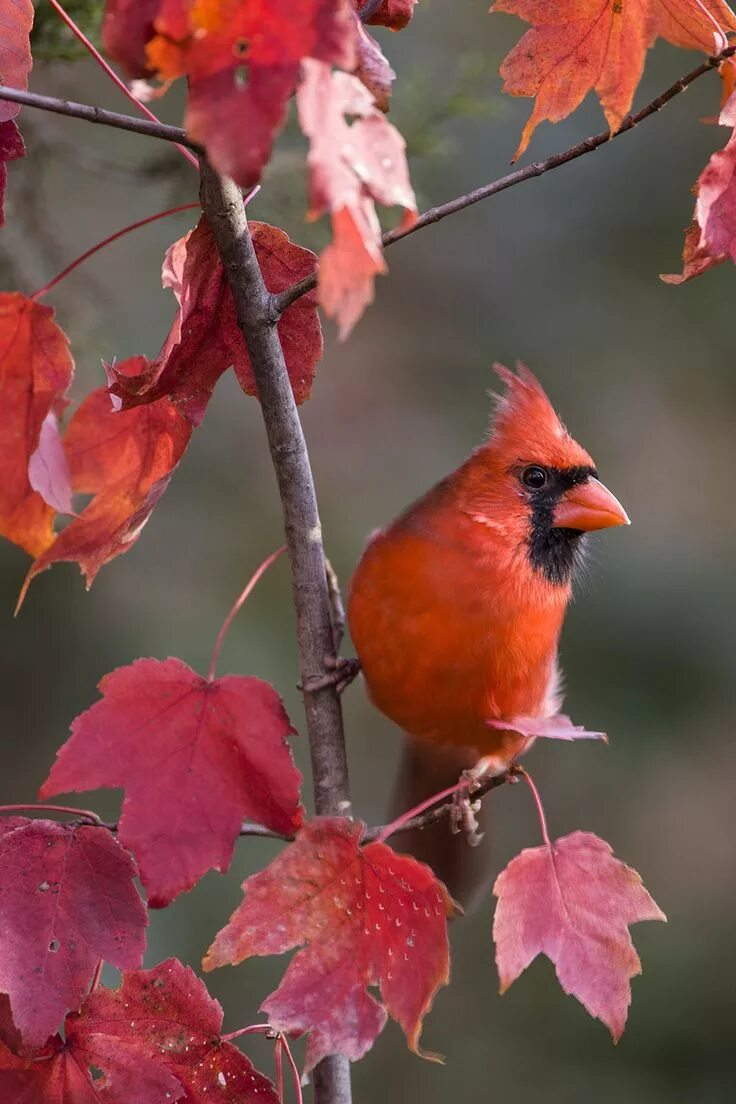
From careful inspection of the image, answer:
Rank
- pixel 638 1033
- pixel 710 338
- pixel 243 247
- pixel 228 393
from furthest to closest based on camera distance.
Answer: pixel 710 338 → pixel 228 393 → pixel 638 1033 → pixel 243 247

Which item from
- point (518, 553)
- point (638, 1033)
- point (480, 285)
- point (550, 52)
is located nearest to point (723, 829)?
point (638, 1033)

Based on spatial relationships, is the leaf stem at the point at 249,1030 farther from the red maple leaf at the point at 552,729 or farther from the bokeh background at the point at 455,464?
the bokeh background at the point at 455,464

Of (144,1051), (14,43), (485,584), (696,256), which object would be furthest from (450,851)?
(14,43)

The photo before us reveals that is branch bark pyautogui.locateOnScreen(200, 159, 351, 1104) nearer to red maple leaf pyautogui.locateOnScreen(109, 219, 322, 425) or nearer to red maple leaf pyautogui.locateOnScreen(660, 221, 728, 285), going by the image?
red maple leaf pyautogui.locateOnScreen(109, 219, 322, 425)

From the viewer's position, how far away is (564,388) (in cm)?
373

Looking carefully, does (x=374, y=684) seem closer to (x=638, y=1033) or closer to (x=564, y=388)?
(x=638, y=1033)

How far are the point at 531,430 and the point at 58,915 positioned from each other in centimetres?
80

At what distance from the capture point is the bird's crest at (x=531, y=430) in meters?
1.48

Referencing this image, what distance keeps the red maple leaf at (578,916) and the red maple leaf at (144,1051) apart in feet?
0.70

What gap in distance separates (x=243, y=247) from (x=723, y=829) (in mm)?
3096

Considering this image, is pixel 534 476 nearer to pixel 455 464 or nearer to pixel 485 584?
pixel 485 584

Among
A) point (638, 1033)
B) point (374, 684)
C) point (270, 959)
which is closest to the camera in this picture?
point (374, 684)

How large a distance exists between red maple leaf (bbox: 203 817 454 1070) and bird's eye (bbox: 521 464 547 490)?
2.00 ft

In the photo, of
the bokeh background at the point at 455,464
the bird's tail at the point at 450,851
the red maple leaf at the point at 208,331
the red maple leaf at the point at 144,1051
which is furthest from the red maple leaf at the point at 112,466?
the bokeh background at the point at 455,464
